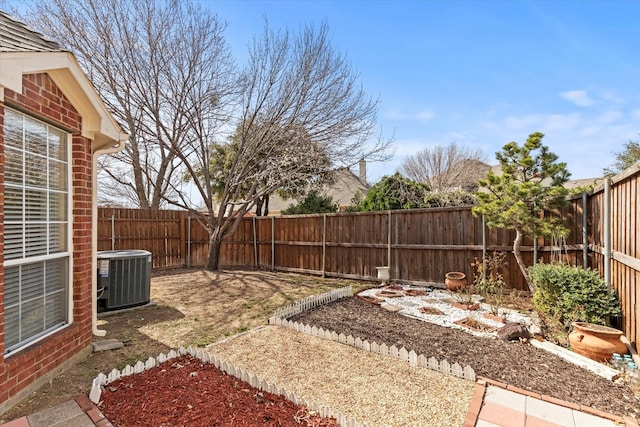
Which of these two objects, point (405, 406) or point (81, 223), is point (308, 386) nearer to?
point (405, 406)

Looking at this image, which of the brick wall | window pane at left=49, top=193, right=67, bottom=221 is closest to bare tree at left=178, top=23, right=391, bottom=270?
the brick wall

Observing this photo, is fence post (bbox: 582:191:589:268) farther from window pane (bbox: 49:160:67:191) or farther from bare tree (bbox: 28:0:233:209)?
bare tree (bbox: 28:0:233:209)

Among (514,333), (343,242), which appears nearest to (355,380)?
(514,333)

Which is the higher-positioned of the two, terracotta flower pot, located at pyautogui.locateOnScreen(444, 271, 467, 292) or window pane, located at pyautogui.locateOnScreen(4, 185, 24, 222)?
window pane, located at pyautogui.locateOnScreen(4, 185, 24, 222)

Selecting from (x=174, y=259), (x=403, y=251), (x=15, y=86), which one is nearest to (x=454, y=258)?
(x=403, y=251)

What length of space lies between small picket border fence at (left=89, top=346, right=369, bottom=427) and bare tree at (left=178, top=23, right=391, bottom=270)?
6374mm

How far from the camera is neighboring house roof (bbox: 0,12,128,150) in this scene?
2.52 m

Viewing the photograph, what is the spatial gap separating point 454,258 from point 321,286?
3.29m

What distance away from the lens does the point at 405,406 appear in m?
2.67

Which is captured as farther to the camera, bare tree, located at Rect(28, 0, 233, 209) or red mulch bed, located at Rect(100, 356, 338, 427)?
bare tree, located at Rect(28, 0, 233, 209)

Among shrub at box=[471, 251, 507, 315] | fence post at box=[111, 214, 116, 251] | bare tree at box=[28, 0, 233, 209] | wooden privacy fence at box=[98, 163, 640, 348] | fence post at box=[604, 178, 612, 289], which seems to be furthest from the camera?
fence post at box=[111, 214, 116, 251]

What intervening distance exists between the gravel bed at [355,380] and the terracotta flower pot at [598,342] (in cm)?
167

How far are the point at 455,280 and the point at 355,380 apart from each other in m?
4.91

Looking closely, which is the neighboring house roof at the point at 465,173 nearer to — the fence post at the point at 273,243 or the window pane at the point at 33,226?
the fence post at the point at 273,243
